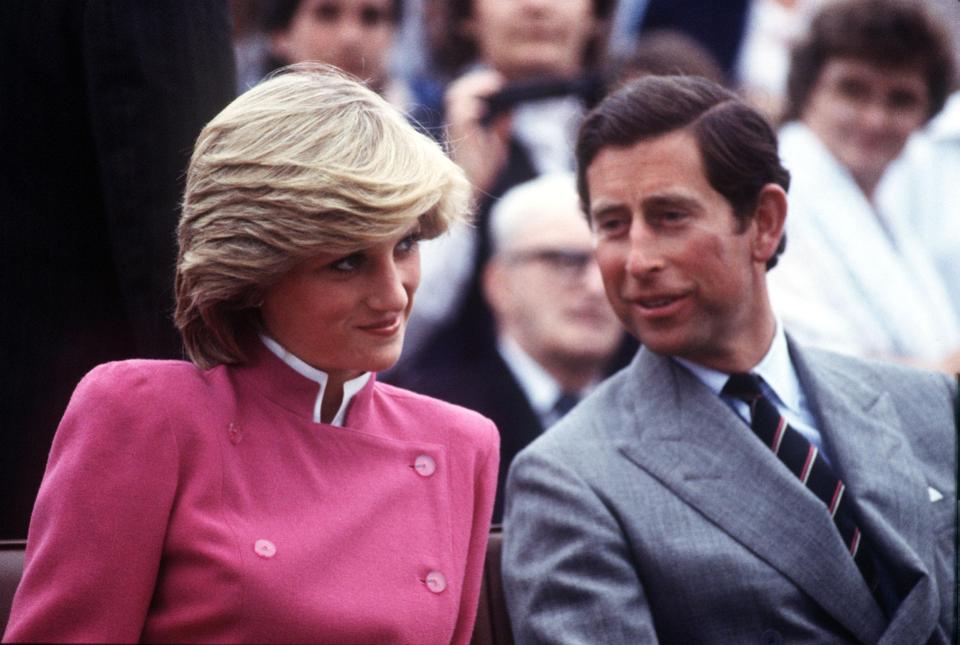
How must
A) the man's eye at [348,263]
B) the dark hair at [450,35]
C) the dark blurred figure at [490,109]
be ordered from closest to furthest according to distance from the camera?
the man's eye at [348,263] < the dark blurred figure at [490,109] < the dark hair at [450,35]

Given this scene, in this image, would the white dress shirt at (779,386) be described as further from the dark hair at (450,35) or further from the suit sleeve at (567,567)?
the dark hair at (450,35)

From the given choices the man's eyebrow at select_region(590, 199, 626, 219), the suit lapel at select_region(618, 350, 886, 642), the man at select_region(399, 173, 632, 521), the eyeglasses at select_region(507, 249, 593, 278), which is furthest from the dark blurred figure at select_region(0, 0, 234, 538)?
the eyeglasses at select_region(507, 249, 593, 278)

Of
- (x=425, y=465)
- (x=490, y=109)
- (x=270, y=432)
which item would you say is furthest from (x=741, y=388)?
(x=490, y=109)

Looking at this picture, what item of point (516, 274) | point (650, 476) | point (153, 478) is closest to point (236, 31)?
point (516, 274)

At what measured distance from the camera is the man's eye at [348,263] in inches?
83.5

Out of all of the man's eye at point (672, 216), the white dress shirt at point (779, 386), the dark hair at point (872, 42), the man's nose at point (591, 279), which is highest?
the man's eye at point (672, 216)

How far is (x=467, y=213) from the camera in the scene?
7.91 ft

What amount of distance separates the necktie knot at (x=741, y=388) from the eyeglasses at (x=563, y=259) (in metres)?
1.53

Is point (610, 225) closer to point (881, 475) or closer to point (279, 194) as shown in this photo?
point (881, 475)

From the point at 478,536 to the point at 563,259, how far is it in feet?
6.89

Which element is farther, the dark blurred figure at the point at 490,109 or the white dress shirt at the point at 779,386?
the dark blurred figure at the point at 490,109

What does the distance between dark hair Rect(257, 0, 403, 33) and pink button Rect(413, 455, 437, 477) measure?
2.27m

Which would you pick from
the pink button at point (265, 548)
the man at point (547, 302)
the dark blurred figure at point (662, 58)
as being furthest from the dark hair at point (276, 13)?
the pink button at point (265, 548)

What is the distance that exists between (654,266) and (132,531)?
1239mm
